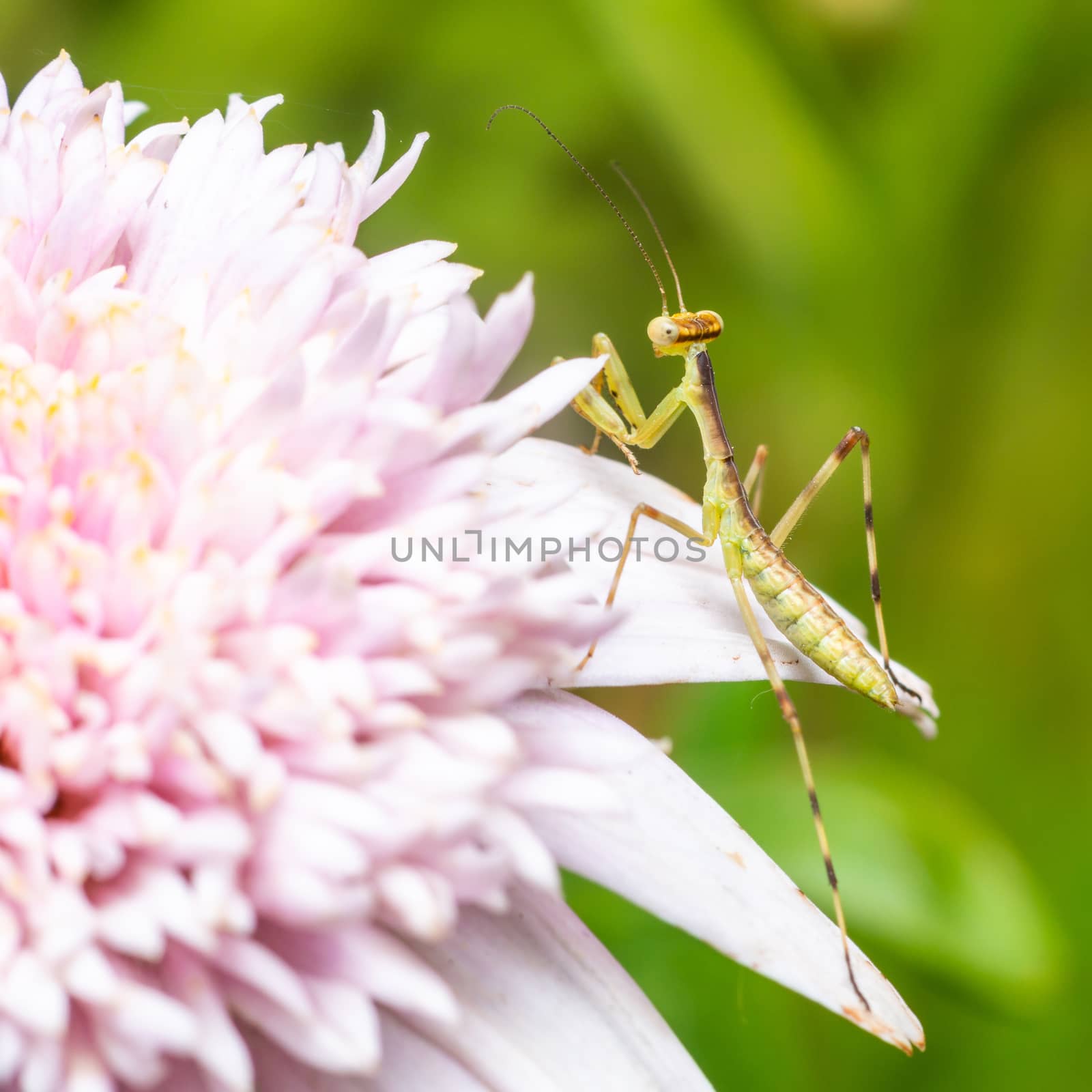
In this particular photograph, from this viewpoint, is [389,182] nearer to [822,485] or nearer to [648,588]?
[648,588]

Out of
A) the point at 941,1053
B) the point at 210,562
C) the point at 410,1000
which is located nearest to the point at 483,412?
the point at 210,562

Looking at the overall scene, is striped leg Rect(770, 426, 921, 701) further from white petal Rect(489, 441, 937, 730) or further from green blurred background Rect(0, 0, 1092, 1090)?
green blurred background Rect(0, 0, 1092, 1090)

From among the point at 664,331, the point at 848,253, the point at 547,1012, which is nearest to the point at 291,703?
the point at 547,1012

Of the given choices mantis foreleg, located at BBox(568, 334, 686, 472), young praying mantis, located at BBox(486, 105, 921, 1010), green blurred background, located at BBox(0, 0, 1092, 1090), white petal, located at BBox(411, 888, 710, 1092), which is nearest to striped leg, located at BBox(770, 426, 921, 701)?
young praying mantis, located at BBox(486, 105, 921, 1010)

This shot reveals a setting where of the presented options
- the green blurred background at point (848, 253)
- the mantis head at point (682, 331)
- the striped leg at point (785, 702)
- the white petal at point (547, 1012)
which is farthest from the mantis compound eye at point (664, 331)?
the white petal at point (547, 1012)

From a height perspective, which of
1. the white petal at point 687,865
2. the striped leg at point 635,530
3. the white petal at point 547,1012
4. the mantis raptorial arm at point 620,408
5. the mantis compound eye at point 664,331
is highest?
the mantis compound eye at point 664,331

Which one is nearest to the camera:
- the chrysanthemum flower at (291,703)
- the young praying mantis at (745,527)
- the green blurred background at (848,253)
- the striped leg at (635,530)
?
the chrysanthemum flower at (291,703)

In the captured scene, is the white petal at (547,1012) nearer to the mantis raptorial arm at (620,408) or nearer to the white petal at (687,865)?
the white petal at (687,865)
